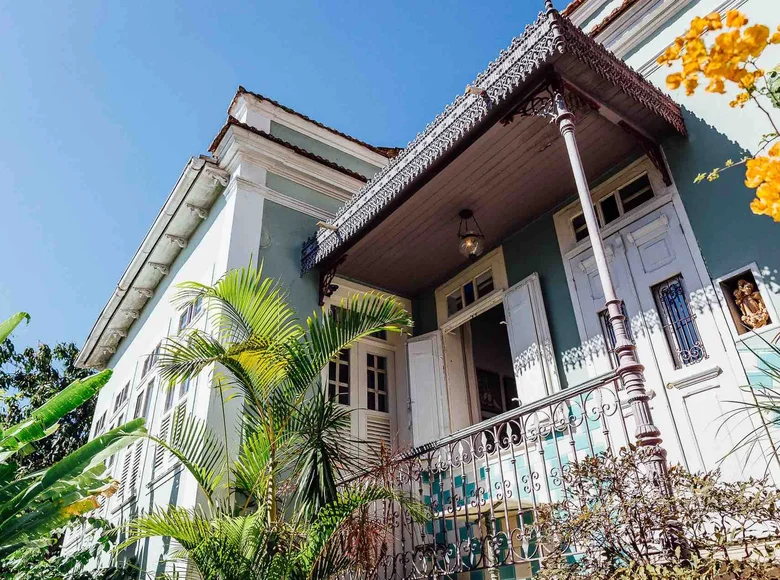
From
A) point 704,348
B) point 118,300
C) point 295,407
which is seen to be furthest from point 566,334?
point 118,300

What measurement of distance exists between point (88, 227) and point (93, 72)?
4733 millimetres

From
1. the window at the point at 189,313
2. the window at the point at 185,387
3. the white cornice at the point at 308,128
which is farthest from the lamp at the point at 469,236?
the window at the point at 185,387

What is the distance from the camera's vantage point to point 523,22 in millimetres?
4664

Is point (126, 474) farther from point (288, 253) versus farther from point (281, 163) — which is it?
point (281, 163)

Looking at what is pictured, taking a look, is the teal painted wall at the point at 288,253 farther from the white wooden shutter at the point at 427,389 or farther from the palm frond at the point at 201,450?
the palm frond at the point at 201,450

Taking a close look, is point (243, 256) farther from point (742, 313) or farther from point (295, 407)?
point (742, 313)

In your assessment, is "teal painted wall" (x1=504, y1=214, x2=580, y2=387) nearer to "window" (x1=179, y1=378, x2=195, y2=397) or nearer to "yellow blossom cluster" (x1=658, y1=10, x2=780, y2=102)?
"window" (x1=179, y1=378, x2=195, y2=397)

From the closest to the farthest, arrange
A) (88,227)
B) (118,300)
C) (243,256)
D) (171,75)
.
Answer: (243,256), (171,75), (118,300), (88,227)

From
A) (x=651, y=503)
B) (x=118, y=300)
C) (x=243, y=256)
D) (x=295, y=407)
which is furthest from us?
(x=118, y=300)

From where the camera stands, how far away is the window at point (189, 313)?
24.0 ft

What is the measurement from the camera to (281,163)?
299 inches

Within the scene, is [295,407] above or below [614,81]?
below

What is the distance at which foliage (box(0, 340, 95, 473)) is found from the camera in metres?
15.1

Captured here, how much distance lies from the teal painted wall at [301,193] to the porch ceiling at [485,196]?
3.54 ft
